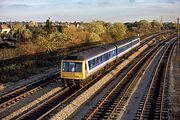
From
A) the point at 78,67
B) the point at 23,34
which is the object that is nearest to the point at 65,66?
the point at 78,67

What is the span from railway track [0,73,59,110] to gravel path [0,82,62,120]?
1.48 ft

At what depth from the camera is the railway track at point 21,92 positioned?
18750 mm

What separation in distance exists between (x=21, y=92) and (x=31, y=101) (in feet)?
9.31

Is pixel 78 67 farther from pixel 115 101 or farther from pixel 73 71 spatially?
pixel 115 101

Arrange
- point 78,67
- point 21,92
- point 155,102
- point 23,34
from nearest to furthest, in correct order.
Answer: point 155,102 → point 78,67 → point 21,92 → point 23,34

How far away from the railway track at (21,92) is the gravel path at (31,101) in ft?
1.48

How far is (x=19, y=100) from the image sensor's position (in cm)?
1942

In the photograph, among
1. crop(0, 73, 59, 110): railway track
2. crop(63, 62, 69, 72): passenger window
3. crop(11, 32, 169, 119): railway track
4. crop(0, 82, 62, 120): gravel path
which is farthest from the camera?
crop(63, 62, 69, 72): passenger window

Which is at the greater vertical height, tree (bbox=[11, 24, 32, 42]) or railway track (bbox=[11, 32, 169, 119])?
tree (bbox=[11, 24, 32, 42])

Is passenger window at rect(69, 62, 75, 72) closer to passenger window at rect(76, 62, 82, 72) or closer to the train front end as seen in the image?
the train front end

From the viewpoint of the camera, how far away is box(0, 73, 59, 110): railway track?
18.8 meters

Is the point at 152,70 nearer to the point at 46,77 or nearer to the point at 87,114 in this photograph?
the point at 46,77

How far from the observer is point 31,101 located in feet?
62.4

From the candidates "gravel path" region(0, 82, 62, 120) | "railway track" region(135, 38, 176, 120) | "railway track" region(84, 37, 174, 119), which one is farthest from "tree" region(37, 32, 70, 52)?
"railway track" region(135, 38, 176, 120)
